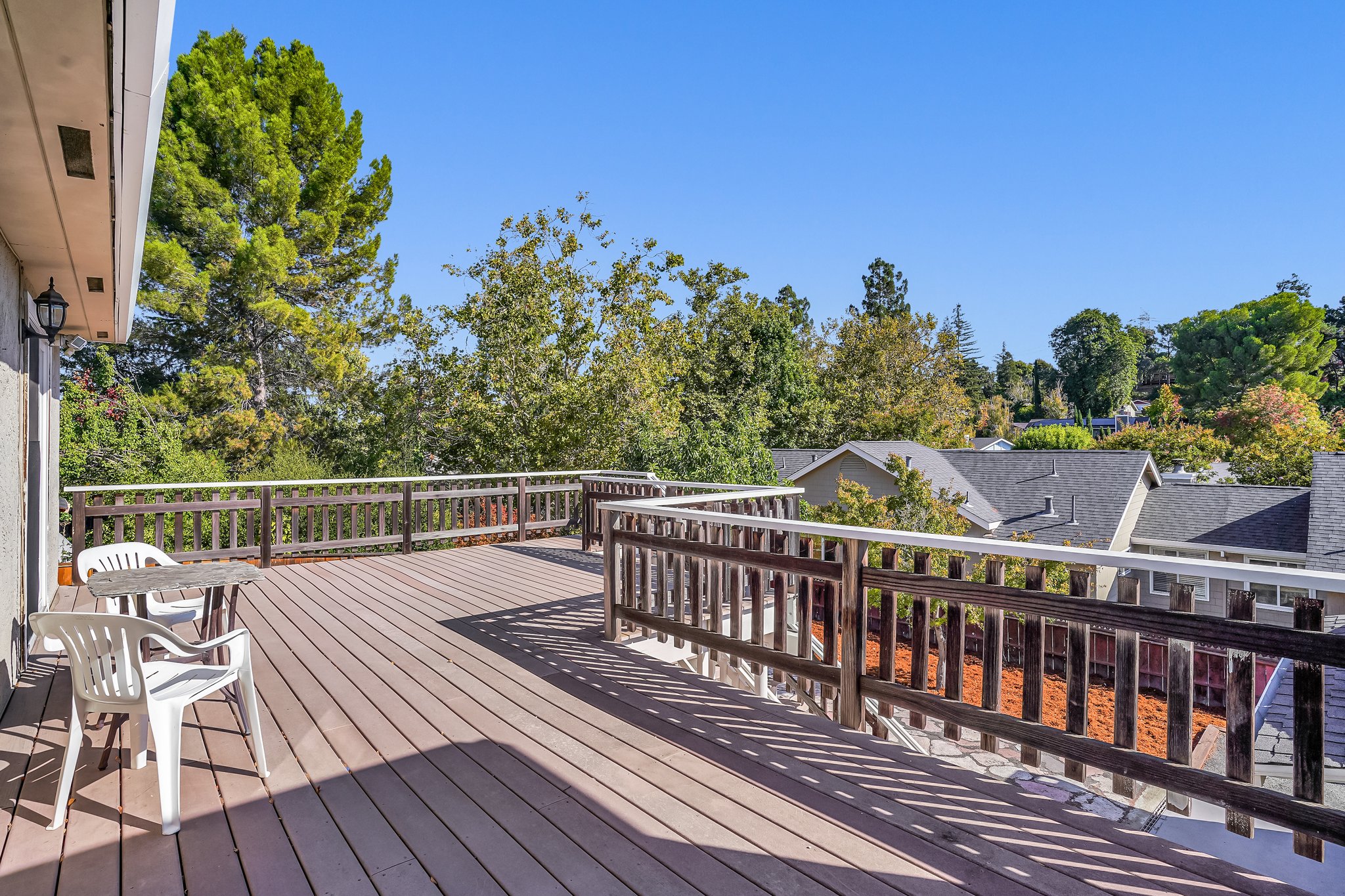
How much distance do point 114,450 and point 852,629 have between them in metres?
11.1

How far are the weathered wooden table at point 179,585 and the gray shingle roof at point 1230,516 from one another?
18.9 meters

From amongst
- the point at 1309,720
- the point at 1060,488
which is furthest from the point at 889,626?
the point at 1060,488

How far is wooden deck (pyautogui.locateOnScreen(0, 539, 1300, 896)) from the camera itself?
6.18 feet

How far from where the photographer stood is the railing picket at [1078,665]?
7.20 ft

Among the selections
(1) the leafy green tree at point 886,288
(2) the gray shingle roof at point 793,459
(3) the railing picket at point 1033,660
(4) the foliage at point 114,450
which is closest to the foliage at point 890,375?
(2) the gray shingle roof at point 793,459

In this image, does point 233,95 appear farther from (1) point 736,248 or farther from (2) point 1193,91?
(2) point 1193,91

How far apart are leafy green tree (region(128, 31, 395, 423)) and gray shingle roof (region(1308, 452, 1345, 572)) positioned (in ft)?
67.4

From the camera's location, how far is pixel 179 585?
9.50 ft

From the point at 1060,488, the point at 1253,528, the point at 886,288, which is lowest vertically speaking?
the point at 1253,528

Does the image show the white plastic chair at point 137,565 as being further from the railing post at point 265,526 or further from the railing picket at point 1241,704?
the railing picket at point 1241,704

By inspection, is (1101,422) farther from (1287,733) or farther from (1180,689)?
(1180,689)

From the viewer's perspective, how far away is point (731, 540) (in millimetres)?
4145

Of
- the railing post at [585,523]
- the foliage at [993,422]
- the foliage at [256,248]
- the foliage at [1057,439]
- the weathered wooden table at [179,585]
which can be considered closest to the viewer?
the weathered wooden table at [179,585]

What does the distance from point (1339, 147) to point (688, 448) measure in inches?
2049
